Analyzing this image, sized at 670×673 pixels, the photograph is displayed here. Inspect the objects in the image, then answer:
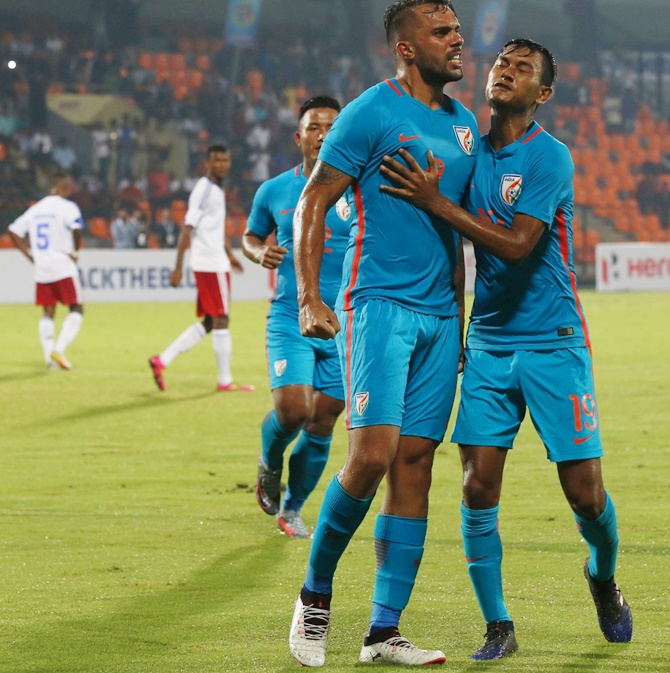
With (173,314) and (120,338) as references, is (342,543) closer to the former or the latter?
(120,338)

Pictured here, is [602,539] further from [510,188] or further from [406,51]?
[406,51]

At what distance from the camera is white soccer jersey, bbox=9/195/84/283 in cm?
1509

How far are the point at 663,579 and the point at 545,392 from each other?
1.43 m

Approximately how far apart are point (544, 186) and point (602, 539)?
1.20m

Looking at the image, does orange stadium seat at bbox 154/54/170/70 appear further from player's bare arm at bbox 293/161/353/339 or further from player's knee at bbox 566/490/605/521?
Answer: player's knee at bbox 566/490/605/521

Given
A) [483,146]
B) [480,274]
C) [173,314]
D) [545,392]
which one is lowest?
[173,314]

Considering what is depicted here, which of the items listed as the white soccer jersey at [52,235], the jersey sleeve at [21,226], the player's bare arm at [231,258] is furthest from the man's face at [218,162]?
the jersey sleeve at [21,226]

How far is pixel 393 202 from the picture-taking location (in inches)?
162

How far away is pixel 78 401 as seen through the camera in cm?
1205

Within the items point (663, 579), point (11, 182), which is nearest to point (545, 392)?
point (663, 579)

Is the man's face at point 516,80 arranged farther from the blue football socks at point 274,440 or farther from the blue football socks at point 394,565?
the blue football socks at point 274,440

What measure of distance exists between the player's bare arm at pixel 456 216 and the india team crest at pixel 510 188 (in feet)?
0.30

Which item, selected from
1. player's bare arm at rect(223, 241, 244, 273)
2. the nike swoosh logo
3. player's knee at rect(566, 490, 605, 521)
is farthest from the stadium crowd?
player's knee at rect(566, 490, 605, 521)

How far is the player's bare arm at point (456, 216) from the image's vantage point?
13.2ft
